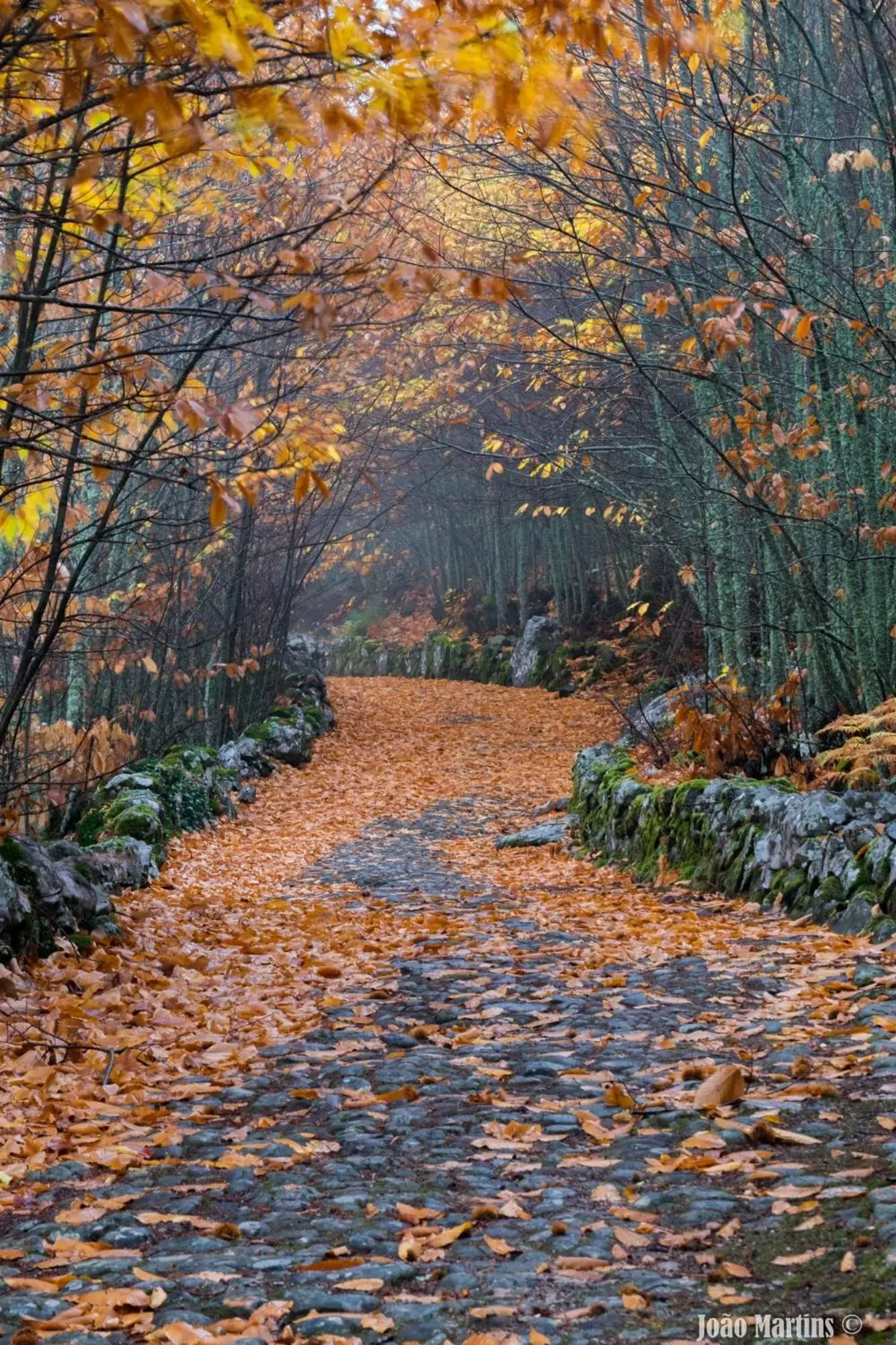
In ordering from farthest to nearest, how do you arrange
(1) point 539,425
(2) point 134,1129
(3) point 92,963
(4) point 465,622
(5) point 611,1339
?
(4) point 465,622
(1) point 539,425
(3) point 92,963
(2) point 134,1129
(5) point 611,1339

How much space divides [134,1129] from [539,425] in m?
16.4

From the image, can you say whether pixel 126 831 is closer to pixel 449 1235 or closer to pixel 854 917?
pixel 854 917

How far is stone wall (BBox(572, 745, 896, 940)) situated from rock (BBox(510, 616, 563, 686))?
14.6 meters

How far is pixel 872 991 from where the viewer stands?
4578 millimetres

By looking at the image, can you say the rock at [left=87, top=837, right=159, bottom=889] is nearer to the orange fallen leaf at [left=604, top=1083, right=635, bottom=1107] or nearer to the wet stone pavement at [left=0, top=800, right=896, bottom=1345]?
the wet stone pavement at [left=0, top=800, right=896, bottom=1345]

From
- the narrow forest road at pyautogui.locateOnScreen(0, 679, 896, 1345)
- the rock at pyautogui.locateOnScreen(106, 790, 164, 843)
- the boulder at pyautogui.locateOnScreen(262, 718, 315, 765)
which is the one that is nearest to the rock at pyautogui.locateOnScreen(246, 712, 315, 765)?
the boulder at pyautogui.locateOnScreen(262, 718, 315, 765)

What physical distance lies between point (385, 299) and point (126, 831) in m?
5.59

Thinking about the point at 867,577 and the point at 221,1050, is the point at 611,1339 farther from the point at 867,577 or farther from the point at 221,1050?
the point at 867,577

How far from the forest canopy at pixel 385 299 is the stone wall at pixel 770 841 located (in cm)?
137

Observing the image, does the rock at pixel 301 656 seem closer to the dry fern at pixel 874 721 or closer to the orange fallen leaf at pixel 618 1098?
the dry fern at pixel 874 721

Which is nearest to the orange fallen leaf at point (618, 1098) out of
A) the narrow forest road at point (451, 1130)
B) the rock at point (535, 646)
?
the narrow forest road at point (451, 1130)

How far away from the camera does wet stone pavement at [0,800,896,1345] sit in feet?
7.90

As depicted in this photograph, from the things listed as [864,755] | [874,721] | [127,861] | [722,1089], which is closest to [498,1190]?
[722,1089]

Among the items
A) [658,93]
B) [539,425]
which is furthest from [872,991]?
[539,425]
